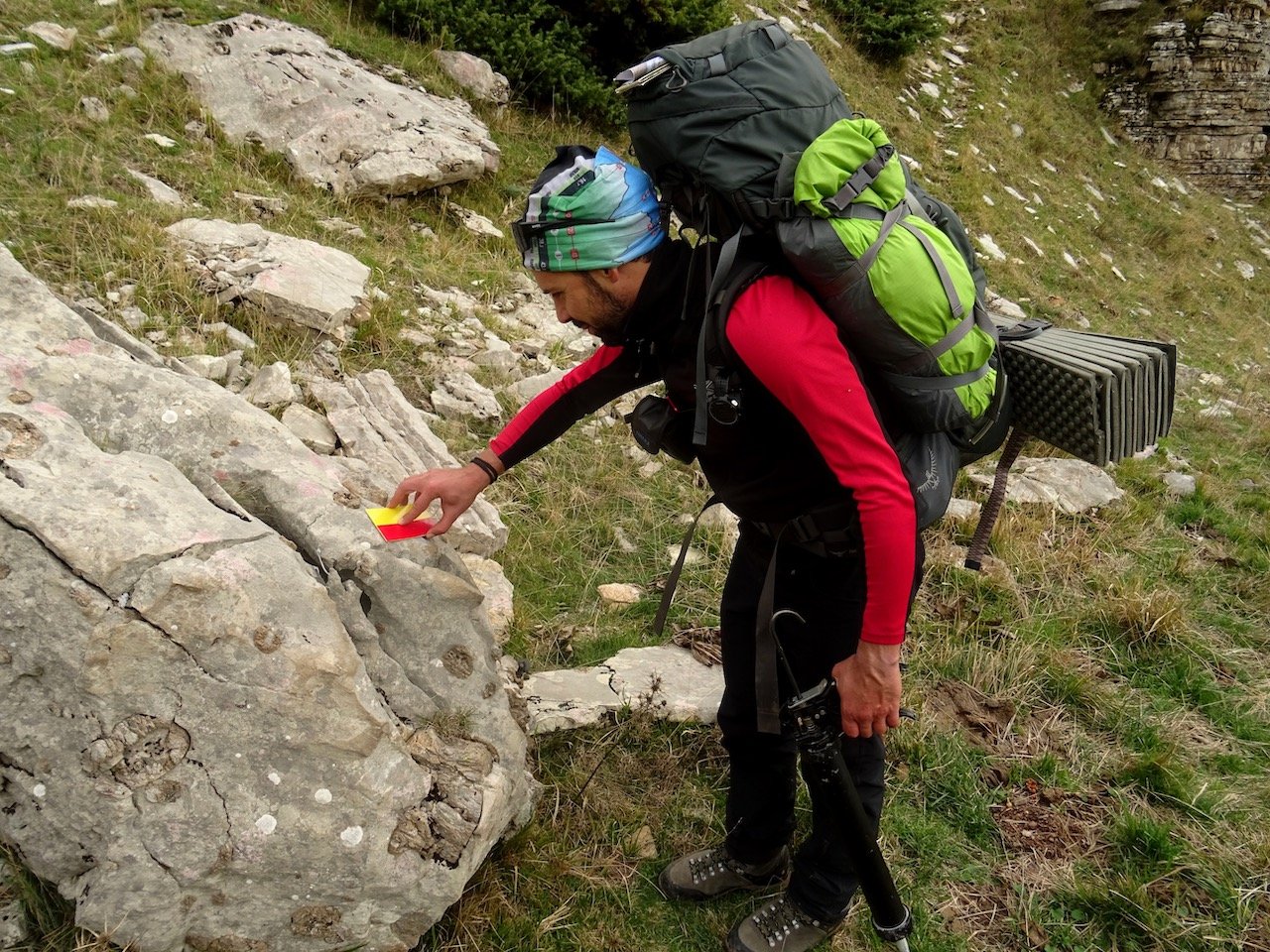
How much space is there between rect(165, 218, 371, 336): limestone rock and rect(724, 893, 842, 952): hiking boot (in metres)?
4.09

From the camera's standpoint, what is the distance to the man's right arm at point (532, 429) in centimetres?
287

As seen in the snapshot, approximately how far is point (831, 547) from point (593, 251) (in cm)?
109

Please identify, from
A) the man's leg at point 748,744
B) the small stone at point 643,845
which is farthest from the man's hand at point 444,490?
the small stone at point 643,845

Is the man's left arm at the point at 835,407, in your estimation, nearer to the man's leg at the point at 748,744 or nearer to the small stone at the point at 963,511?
the man's leg at the point at 748,744

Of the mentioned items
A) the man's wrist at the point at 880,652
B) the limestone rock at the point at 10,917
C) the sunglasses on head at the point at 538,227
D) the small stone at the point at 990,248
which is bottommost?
the small stone at the point at 990,248

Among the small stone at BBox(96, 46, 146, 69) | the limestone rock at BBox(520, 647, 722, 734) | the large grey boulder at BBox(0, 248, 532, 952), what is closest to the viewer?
the large grey boulder at BBox(0, 248, 532, 952)

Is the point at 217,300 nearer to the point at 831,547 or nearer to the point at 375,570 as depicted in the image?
the point at 375,570

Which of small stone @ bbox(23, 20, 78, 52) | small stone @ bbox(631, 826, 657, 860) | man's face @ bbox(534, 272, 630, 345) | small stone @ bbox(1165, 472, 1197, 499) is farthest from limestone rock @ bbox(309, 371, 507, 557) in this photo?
small stone @ bbox(1165, 472, 1197, 499)

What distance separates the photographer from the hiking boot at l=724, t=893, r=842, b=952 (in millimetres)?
3010

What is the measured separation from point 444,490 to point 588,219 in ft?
3.46

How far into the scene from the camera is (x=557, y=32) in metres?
8.70

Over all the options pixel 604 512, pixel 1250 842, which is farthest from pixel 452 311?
pixel 1250 842

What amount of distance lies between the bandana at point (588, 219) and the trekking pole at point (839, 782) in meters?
1.20

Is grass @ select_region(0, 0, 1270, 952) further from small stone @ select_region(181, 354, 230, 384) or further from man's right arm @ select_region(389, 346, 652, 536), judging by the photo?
man's right arm @ select_region(389, 346, 652, 536)
